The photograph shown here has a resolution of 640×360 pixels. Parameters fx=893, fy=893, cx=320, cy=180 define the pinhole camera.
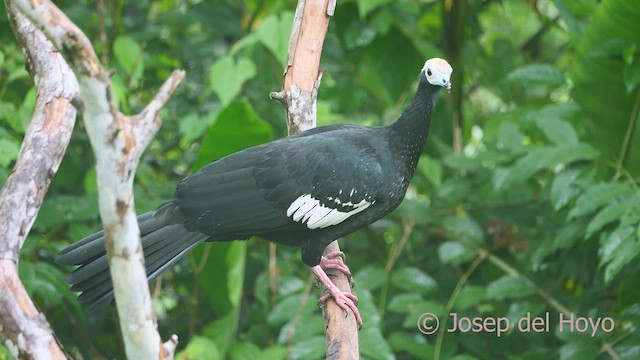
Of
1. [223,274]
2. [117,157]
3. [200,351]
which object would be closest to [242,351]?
[223,274]

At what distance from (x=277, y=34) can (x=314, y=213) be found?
1128 mm

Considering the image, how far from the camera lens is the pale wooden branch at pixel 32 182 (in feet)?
6.68

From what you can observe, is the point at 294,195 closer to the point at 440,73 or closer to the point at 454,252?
the point at 440,73

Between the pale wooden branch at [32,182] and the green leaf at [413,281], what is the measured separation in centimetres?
187

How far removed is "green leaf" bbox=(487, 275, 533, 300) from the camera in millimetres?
3891

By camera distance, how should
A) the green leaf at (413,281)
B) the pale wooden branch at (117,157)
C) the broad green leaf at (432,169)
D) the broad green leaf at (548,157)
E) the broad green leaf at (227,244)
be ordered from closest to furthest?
the pale wooden branch at (117,157) → the broad green leaf at (548,157) → the broad green leaf at (227,244) → the green leaf at (413,281) → the broad green leaf at (432,169)

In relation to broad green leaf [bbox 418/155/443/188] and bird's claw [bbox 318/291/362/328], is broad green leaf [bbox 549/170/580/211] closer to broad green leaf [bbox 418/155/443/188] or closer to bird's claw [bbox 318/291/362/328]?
broad green leaf [bbox 418/155/443/188]

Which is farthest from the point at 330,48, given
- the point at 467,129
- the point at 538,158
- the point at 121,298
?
the point at 121,298

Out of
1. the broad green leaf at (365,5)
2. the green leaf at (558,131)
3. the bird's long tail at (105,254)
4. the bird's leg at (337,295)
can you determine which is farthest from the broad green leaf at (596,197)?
the bird's long tail at (105,254)

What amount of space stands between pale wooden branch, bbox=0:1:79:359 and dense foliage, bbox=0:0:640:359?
54cm

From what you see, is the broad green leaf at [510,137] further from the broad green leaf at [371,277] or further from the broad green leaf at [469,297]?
the broad green leaf at [371,277]

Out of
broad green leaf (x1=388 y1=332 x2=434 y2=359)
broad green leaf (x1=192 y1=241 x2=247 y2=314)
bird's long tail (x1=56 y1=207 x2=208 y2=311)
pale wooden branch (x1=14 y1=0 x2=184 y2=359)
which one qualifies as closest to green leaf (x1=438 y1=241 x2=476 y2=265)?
broad green leaf (x1=388 y1=332 x2=434 y2=359)

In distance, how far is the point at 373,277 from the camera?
4.03 meters

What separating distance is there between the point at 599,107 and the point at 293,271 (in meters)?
1.66
